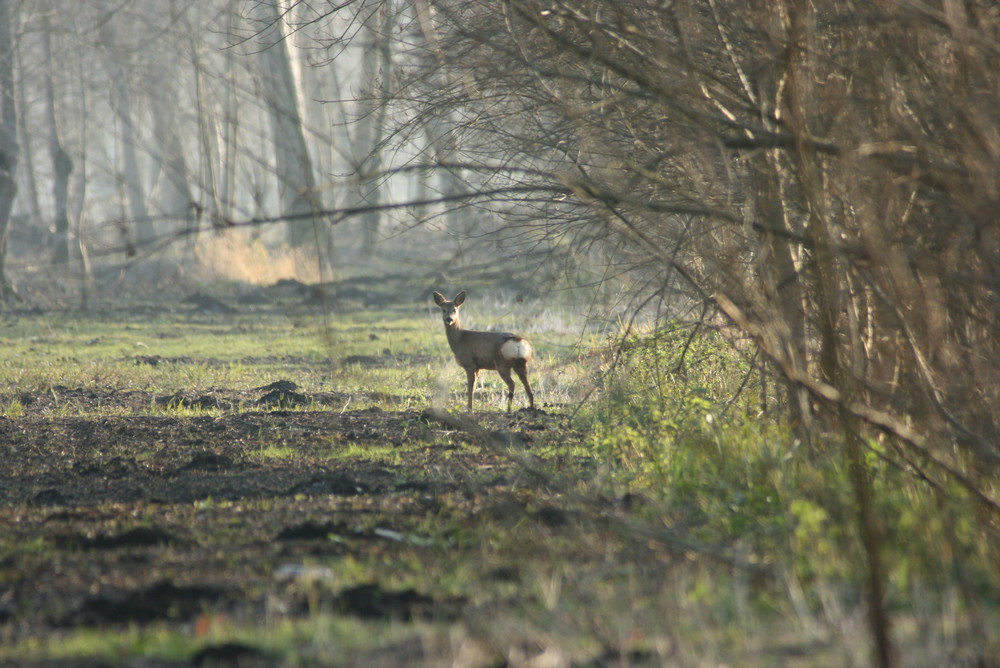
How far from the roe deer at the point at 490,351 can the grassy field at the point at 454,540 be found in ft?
4.32

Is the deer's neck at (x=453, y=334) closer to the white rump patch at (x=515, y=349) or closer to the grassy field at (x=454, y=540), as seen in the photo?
the white rump patch at (x=515, y=349)

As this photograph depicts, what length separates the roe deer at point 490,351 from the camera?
11805 mm

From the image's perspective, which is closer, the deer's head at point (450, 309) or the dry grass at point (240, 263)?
the deer's head at point (450, 309)

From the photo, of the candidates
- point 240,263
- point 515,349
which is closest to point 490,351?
point 515,349

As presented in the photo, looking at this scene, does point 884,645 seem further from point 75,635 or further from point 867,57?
point 867,57

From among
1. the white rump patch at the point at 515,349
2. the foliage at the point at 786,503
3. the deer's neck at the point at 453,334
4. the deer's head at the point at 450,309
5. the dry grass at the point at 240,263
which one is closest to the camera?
the foliage at the point at 786,503

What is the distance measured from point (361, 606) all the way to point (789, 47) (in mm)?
2706

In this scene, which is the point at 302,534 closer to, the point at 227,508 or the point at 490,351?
the point at 227,508

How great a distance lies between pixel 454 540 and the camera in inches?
206

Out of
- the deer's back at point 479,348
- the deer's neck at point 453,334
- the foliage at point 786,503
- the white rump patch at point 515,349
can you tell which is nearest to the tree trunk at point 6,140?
the deer's neck at point 453,334

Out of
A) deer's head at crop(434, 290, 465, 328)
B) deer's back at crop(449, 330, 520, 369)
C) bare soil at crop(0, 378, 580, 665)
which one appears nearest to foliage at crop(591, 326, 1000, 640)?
bare soil at crop(0, 378, 580, 665)

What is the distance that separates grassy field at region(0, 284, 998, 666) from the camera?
3670 mm

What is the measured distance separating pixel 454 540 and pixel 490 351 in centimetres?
699

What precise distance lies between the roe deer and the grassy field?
4.32 ft
